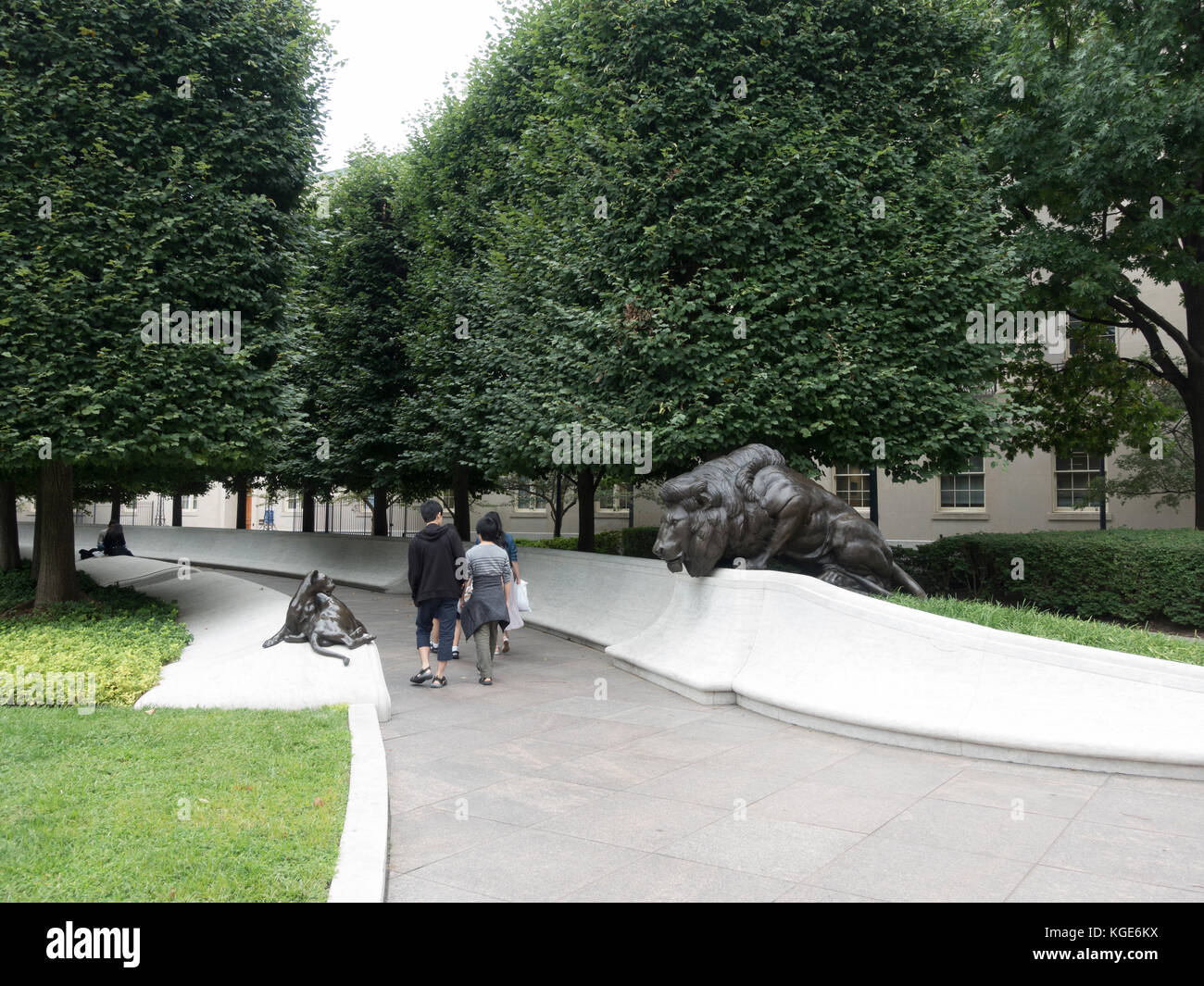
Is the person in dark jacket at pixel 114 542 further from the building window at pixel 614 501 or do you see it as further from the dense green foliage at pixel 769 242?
the building window at pixel 614 501

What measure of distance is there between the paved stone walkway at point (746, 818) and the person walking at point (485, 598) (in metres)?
1.69

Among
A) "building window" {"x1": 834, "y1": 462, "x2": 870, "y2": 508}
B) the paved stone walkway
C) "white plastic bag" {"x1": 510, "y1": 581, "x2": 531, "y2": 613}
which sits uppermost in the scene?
"building window" {"x1": 834, "y1": 462, "x2": 870, "y2": 508}

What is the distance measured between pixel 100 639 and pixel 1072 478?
29.3 meters

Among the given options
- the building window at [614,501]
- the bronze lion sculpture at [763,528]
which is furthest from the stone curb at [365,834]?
the building window at [614,501]

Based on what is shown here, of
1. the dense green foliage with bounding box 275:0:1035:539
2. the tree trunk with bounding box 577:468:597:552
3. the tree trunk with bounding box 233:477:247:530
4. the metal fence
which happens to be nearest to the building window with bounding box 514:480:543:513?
the metal fence

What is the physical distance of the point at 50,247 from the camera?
36.1 ft

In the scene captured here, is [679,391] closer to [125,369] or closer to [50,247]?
[125,369]

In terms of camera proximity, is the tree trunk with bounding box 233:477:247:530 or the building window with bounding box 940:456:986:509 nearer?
the tree trunk with bounding box 233:477:247:530

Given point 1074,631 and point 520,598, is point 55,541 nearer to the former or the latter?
point 520,598

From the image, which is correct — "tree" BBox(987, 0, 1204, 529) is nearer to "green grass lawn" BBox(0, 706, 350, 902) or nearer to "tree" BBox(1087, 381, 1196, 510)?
"tree" BBox(1087, 381, 1196, 510)

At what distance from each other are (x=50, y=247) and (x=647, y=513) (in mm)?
32038

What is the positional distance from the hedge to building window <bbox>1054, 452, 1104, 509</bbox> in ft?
53.3

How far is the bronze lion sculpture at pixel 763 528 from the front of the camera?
380 inches

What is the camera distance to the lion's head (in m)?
9.64
